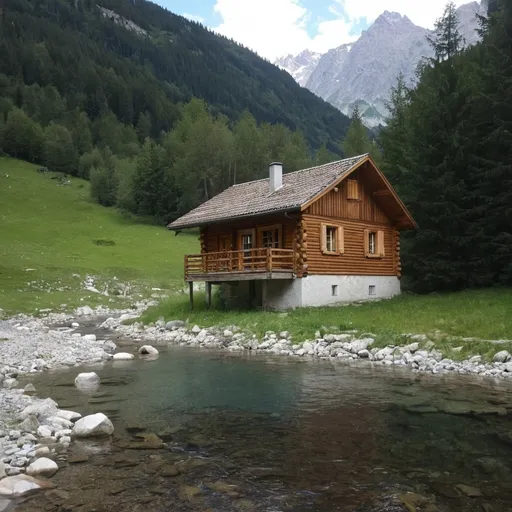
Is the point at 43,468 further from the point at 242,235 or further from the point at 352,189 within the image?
the point at 352,189

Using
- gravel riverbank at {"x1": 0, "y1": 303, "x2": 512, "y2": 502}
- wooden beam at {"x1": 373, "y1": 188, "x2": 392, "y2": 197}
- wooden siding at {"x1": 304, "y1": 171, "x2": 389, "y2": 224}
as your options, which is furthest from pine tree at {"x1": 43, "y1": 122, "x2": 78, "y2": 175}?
wooden beam at {"x1": 373, "y1": 188, "x2": 392, "y2": 197}

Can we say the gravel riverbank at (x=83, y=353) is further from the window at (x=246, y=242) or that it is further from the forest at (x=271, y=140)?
the forest at (x=271, y=140)

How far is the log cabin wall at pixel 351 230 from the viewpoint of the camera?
86.9 ft

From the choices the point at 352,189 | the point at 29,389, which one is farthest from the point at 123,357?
the point at 352,189

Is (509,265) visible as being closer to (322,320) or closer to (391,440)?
(322,320)

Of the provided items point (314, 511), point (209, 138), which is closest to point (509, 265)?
point (314, 511)

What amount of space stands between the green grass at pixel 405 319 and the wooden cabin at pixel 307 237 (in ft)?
6.51

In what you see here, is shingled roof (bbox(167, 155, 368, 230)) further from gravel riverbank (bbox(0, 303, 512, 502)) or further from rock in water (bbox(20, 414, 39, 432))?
rock in water (bbox(20, 414, 39, 432))

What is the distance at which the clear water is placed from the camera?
6.64 meters

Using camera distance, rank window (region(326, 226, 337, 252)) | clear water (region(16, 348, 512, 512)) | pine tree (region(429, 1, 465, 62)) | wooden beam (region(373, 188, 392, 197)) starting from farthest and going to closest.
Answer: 1. pine tree (region(429, 1, 465, 62))
2. wooden beam (region(373, 188, 392, 197))
3. window (region(326, 226, 337, 252))
4. clear water (region(16, 348, 512, 512))

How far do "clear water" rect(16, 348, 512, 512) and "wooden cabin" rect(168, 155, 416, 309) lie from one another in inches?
452

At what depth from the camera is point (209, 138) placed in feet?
222

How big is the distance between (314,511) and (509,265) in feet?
74.2

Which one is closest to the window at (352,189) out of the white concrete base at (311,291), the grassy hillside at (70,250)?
the white concrete base at (311,291)
